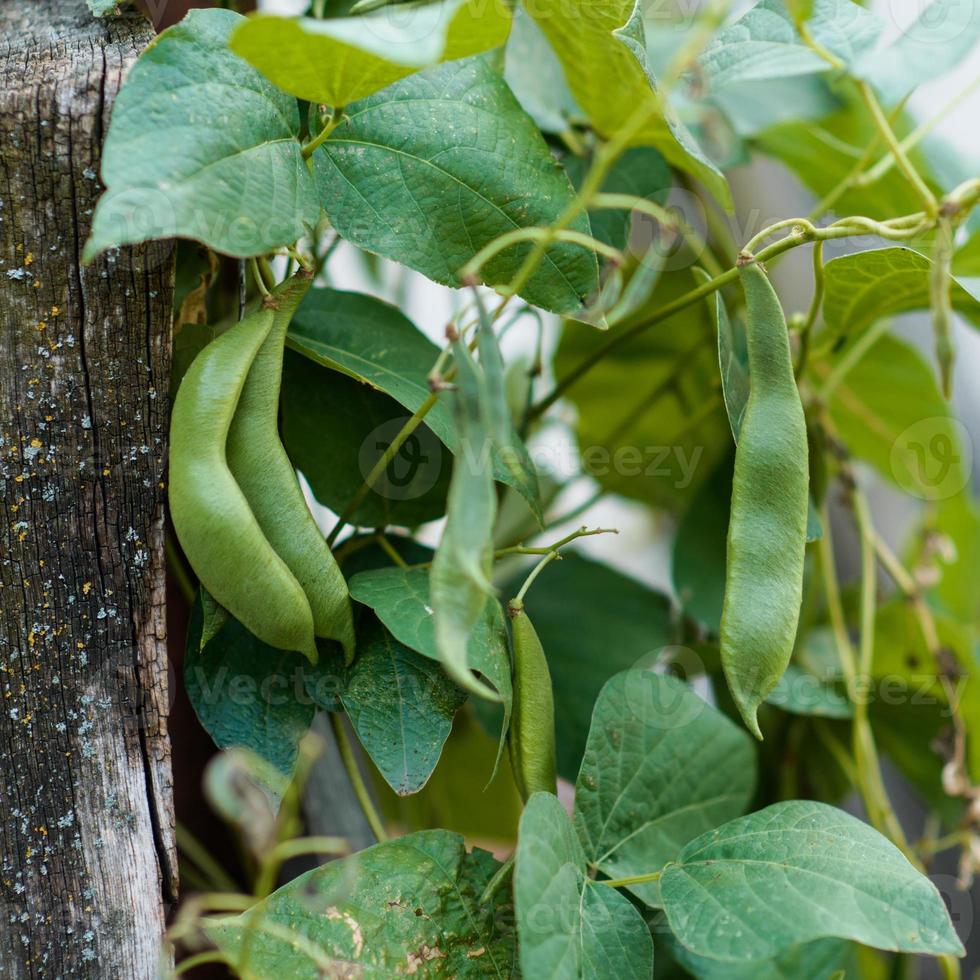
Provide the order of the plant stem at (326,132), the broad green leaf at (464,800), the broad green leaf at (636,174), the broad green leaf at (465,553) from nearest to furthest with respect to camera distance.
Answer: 1. the broad green leaf at (465,553)
2. the plant stem at (326,132)
3. the broad green leaf at (636,174)
4. the broad green leaf at (464,800)

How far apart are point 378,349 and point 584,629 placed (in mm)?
299

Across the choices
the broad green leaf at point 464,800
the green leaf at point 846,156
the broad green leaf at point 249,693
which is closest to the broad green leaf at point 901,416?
the green leaf at point 846,156

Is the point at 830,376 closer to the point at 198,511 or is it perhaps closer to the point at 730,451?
the point at 730,451

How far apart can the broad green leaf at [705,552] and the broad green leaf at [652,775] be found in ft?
0.43

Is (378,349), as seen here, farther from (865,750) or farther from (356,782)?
(865,750)

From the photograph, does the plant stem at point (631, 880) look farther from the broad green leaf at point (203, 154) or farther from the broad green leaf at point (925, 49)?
the broad green leaf at point (925, 49)

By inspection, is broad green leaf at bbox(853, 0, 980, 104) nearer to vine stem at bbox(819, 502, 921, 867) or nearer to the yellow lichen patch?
vine stem at bbox(819, 502, 921, 867)

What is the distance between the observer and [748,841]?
17.6 inches

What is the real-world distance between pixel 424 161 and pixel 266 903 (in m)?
0.36

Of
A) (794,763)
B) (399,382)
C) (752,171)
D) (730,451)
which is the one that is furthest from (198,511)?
(752,171)

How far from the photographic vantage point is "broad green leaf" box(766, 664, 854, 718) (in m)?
0.62

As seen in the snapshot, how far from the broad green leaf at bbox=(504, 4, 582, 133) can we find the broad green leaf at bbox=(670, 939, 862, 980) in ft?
1.78

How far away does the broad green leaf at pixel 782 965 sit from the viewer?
0.54 meters
